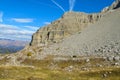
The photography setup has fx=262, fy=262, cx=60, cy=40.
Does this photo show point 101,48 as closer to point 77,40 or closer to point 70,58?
point 70,58

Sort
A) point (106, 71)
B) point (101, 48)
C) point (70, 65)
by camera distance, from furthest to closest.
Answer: point (101, 48)
point (70, 65)
point (106, 71)

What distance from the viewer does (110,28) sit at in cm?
12288

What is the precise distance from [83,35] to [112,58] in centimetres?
5031

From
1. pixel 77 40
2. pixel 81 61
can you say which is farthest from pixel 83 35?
pixel 81 61

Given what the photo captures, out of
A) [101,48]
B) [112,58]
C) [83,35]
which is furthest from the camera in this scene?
[83,35]

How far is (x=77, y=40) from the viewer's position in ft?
421

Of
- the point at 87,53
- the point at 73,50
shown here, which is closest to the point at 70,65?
the point at 87,53

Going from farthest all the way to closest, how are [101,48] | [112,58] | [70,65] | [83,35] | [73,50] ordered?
1. [83,35]
2. [73,50]
3. [101,48]
4. [70,65]
5. [112,58]

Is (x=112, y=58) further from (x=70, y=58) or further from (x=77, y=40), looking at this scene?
(x=77, y=40)

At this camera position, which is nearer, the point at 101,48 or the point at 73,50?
the point at 101,48

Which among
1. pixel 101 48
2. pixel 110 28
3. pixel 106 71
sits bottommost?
pixel 106 71

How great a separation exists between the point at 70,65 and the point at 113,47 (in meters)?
17.3

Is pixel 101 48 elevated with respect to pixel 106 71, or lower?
elevated

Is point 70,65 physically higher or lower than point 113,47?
lower
